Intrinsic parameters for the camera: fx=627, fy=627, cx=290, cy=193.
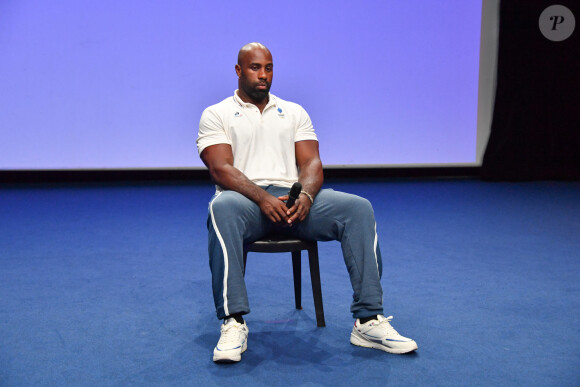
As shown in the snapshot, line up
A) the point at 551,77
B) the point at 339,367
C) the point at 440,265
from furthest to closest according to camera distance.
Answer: the point at 551,77, the point at 440,265, the point at 339,367

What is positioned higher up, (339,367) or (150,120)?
(150,120)

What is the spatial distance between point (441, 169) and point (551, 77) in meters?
1.37

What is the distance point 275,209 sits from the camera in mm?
1968

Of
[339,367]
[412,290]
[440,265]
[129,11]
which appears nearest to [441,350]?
[339,367]

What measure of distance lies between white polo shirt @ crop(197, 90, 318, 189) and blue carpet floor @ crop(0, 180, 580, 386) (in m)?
0.52

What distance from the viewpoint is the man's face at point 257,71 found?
220 cm

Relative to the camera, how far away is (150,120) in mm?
5754

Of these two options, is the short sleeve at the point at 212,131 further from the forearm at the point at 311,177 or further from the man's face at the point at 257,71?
the forearm at the point at 311,177

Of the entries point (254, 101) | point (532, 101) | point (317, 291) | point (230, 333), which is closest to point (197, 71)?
point (532, 101)

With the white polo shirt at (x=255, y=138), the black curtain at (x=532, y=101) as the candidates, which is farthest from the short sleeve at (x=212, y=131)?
the black curtain at (x=532, y=101)

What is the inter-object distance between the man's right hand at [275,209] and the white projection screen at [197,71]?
12.9 feet

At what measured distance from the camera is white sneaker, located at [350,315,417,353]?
1.87m

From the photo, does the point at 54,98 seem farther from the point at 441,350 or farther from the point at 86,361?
the point at 441,350

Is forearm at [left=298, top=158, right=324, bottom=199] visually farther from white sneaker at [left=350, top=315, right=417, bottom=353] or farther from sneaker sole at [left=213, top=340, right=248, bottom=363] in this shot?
sneaker sole at [left=213, top=340, right=248, bottom=363]
